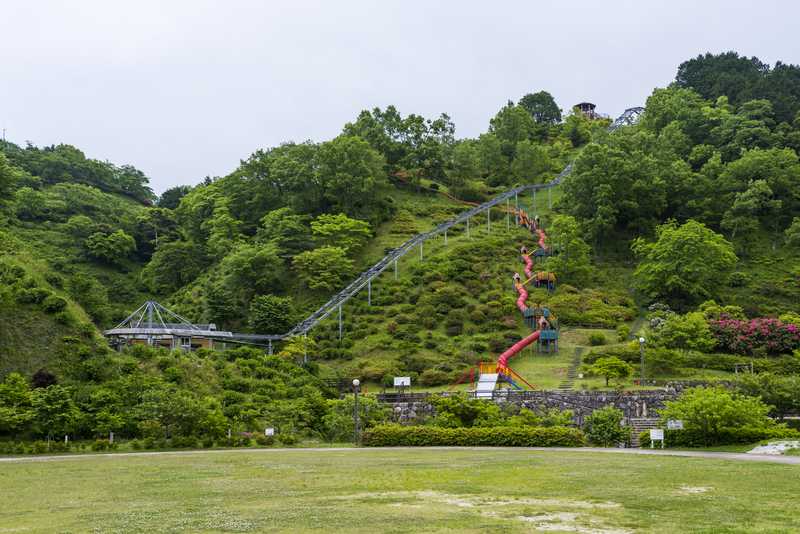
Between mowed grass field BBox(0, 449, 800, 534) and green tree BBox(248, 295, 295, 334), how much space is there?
31.2 metres

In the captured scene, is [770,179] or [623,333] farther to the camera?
[770,179]

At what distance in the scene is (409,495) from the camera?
15539mm

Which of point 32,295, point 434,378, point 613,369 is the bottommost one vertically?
point 434,378

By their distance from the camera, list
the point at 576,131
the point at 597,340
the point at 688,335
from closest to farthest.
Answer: the point at 688,335
the point at 597,340
the point at 576,131

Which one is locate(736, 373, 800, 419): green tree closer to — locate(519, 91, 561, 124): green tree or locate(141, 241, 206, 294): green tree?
locate(141, 241, 206, 294): green tree

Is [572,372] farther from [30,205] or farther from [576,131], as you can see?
[576,131]

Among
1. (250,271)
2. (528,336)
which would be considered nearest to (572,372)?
(528,336)

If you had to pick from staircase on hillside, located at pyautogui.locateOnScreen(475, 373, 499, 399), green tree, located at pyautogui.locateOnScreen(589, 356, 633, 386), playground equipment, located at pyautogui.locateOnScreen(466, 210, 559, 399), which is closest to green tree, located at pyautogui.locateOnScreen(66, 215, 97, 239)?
playground equipment, located at pyautogui.locateOnScreen(466, 210, 559, 399)

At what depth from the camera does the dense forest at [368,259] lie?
38.8m

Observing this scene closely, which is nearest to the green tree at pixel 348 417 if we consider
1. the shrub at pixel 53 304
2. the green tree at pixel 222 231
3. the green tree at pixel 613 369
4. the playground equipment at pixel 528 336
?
the playground equipment at pixel 528 336

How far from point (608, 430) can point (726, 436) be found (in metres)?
4.67

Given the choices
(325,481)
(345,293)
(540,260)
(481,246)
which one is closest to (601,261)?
(540,260)

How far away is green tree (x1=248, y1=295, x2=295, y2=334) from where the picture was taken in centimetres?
5609

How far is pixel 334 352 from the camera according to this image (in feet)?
172
